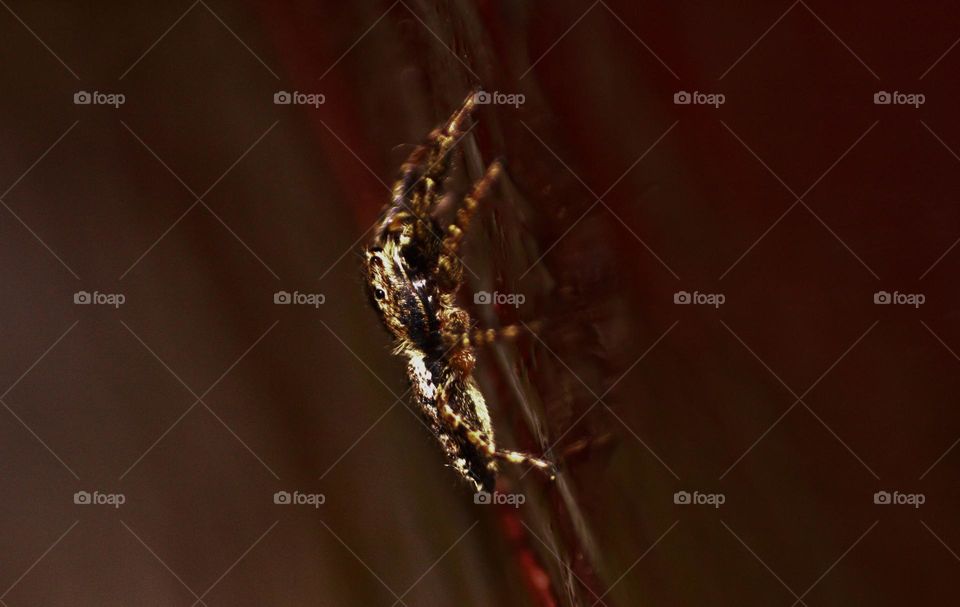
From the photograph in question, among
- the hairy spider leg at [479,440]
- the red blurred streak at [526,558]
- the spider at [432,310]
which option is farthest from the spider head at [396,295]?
the red blurred streak at [526,558]

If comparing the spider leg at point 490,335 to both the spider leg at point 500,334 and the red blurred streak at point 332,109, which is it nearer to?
the spider leg at point 500,334

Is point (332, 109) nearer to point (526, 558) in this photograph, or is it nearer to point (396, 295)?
point (396, 295)

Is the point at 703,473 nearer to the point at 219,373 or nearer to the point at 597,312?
the point at 597,312

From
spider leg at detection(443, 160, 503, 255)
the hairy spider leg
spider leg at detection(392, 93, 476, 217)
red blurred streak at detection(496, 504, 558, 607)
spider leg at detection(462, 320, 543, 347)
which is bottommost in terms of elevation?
red blurred streak at detection(496, 504, 558, 607)

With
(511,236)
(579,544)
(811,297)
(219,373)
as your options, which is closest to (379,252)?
(511,236)

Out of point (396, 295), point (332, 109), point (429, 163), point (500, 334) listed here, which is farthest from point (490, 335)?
point (332, 109)

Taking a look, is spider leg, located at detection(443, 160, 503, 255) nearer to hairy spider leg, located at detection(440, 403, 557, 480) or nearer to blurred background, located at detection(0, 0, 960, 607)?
blurred background, located at detection(0, 0, 960, 607)

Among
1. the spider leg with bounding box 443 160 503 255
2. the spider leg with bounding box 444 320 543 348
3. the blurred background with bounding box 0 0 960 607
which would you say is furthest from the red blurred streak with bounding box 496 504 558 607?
the spider leg with bounding box 443 160 503 255
